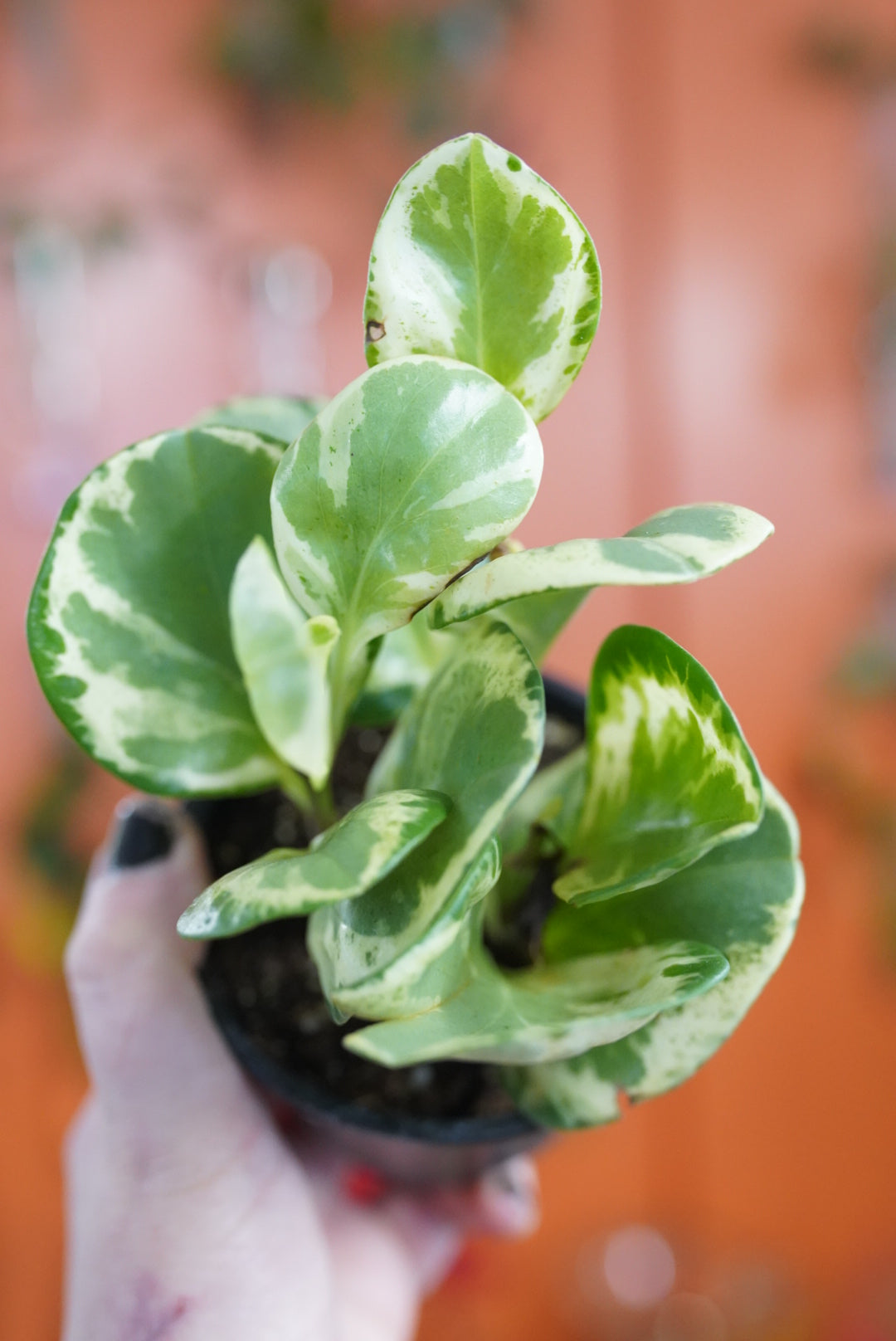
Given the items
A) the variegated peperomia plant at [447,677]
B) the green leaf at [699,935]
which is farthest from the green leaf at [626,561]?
the green leaf at [699,935]

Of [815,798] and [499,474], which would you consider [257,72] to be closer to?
[815,798]

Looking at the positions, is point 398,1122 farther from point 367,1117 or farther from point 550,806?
point 550,806

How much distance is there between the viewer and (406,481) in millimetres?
238

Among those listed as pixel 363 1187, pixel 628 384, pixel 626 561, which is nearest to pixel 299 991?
pixel 363 1187

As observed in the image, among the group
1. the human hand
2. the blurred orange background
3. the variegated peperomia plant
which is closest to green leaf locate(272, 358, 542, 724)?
the variegated peperomia plant

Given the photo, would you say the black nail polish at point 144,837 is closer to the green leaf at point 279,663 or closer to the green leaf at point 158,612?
the green leaf at point 158,612

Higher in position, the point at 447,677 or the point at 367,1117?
the point at 447,677

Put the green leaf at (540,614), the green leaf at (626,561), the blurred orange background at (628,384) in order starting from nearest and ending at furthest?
the green leaf at (626,561), the green leaf at (540,614), the blurred orange background at (628,384)

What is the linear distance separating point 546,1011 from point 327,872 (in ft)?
0.27

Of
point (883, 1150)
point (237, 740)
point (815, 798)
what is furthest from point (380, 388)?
point (883, 1150)

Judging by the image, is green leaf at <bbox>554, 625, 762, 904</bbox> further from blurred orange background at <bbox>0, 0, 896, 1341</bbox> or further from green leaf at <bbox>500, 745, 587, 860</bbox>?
blurred orange background at <bbox>0, 0, 896, 1341</bbox>

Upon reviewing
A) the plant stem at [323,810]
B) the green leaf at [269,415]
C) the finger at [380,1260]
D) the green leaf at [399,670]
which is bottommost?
the finger at [380,1260]

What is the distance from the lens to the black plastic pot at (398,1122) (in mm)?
357

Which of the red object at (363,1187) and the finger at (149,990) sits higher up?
the finger at (149,990)
